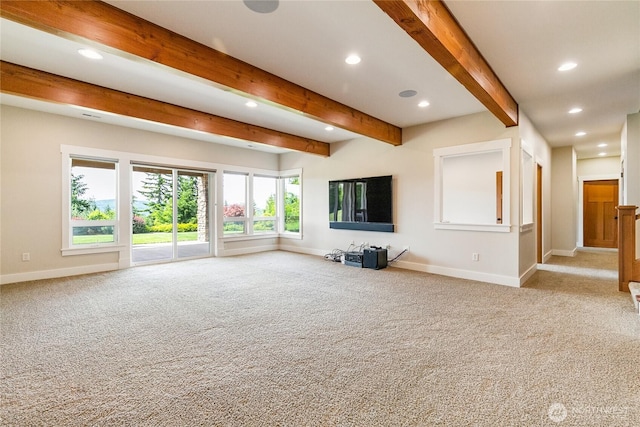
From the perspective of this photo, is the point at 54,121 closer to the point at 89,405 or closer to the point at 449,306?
the point at 89,405

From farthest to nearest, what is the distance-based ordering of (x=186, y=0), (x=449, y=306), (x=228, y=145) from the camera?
(x=228, y=145) → (x=449, y=306) → (x=186, y=0)

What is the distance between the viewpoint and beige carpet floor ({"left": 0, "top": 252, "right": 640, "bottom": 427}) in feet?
5.53

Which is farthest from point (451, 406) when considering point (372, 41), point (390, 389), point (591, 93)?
point (591, 93)

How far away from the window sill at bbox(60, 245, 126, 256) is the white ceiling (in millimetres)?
2212

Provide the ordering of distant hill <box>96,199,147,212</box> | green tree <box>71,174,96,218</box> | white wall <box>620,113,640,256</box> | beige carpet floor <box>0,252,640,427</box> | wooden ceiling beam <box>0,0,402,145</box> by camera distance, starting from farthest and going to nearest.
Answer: distant hill <box>96,199,147,212</box>
green tree <box>71,174,96,218</box>
white wall <box>620,113,640,256</box>
wooden ceiling beam <box>0,0,402,145</box>
beige carpet floor <box>0,252,640,427</box>

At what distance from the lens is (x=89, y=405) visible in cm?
174

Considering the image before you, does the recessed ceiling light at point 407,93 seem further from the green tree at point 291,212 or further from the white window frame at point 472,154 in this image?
the green tree at point 291,212

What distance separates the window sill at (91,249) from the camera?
5.04 m

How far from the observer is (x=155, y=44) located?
8.63 ft

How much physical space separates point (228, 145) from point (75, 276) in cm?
390

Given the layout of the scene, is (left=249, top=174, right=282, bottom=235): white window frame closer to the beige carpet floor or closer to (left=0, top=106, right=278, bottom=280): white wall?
(left=0, top=106, right=278, bottom=280): white wall

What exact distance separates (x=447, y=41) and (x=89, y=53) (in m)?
3.42

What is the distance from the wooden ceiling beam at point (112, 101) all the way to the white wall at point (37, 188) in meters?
1.62

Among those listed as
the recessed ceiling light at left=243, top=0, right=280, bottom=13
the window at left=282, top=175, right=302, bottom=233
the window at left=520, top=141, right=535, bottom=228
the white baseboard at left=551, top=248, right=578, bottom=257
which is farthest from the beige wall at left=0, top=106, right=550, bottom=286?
the recessed ceiling light at left=243, top=0, right=280, bottom=13
